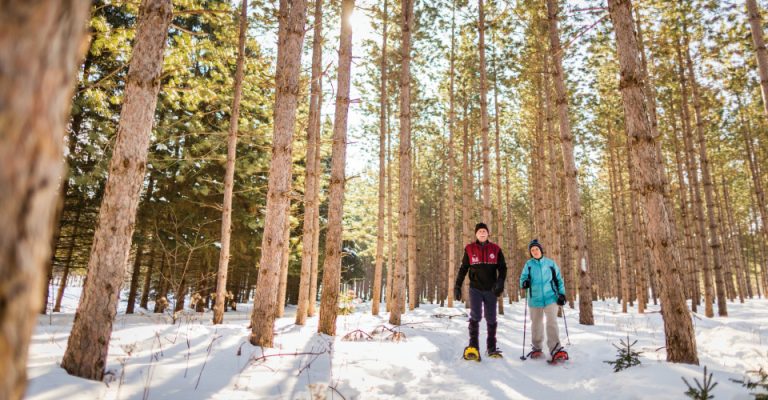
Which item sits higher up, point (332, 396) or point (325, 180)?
point (325, 180)

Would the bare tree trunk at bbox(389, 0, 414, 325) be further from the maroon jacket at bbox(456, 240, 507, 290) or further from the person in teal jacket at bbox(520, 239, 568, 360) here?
the person in teal jacket at bbox(520, 239, 568, 360)

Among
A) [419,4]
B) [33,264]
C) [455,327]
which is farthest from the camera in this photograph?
[419,4]

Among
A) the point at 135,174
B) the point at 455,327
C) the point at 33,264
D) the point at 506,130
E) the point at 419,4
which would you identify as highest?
the point at 419,4

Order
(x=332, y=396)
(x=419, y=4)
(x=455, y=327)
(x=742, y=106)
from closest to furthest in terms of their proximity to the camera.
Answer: (x=332, y=396) → (x=455, y=327) → (x=419, y=4) → (x=742, y=106)

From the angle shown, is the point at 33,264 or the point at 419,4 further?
the point at 419,4

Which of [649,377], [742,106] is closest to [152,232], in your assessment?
[649,377]

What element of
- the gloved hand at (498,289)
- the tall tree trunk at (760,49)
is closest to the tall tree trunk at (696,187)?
the tall tree trunk at (760,49)

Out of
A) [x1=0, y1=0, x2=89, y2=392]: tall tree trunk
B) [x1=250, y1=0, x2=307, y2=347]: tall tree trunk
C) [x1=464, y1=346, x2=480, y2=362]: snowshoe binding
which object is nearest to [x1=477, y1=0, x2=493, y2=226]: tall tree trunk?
[x1=464, y1=346, x2=480, y2=362]: snowshoe binding

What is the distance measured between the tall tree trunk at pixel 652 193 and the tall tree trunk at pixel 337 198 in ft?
14.9

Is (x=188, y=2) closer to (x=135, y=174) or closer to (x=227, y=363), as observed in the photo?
(x=135, y=174)

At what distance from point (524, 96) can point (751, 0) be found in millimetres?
9519

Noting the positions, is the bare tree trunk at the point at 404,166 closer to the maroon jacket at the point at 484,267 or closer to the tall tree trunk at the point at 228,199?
the maroon jacket at the point at 484,267

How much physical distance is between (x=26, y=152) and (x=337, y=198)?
22.2ft

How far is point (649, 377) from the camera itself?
395 centimetres
